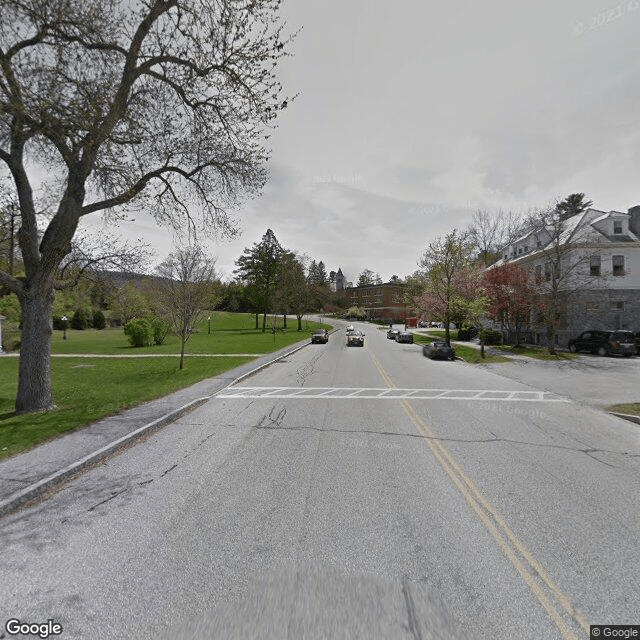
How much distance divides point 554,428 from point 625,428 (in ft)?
5.58

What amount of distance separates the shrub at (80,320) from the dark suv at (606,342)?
Answer: 6480 centimetres

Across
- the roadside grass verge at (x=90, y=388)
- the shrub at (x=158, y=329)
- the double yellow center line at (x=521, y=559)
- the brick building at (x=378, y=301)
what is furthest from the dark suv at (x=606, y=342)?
the brick building at (x=378, y=301)

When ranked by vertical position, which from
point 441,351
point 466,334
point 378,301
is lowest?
point 441,351

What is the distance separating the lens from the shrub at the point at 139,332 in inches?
1203

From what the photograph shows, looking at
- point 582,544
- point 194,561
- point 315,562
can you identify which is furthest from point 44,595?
point 582,544

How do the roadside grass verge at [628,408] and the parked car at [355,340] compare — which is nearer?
the roadside grass verge at [628,408]

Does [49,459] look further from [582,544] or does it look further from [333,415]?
[582,544]

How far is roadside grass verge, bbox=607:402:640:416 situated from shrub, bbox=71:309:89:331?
65728 millimetres

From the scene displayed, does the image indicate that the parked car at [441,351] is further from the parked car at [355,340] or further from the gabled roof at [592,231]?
the gabled roof at [592,231]

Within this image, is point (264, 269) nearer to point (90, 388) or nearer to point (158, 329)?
point (158, 329)

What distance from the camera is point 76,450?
20.0 ft

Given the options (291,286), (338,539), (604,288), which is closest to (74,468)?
(338,539)

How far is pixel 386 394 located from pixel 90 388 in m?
10.3

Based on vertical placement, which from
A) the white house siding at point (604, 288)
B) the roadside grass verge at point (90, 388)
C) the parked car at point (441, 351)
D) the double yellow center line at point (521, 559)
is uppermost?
the white house siding at point (604, 288)
